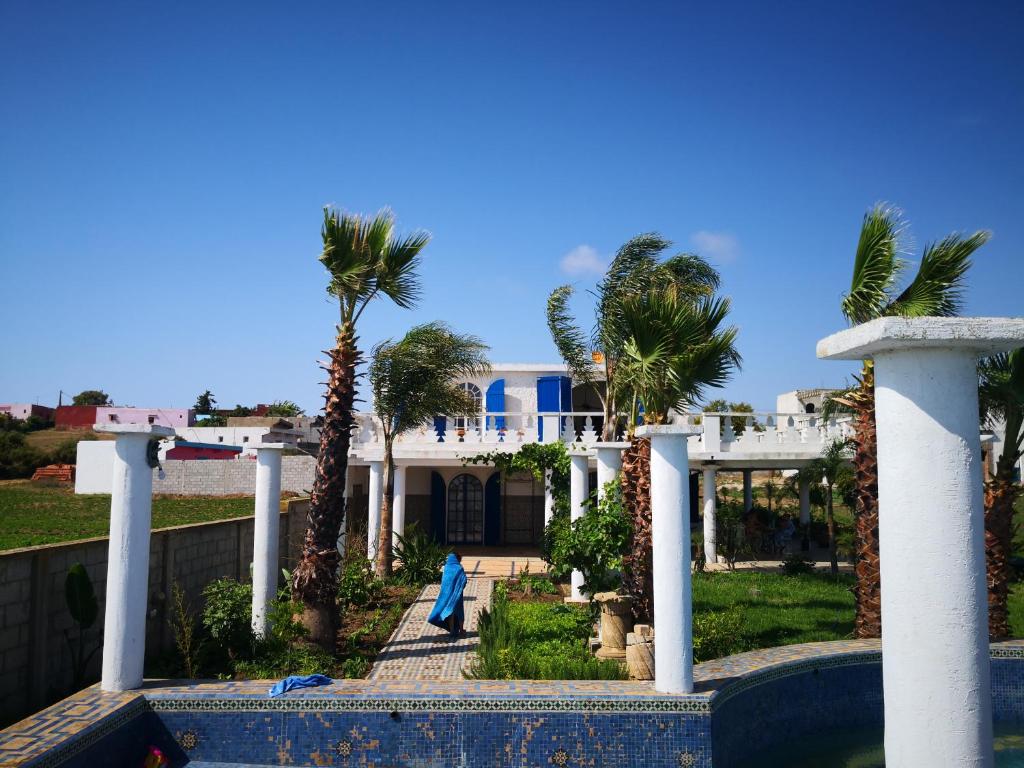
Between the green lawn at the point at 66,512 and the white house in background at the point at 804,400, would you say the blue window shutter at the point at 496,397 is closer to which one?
the green lawn at the point at 66,512

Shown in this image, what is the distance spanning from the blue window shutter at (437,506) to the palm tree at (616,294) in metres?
7.87

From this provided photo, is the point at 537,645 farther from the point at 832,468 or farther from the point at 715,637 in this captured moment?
the point at 832,468

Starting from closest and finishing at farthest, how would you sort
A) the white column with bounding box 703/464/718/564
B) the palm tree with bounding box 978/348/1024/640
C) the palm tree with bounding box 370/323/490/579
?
the palm tree with bounding box 978/348/1024/640 → the palm tree with bounding box 370/323/490/579 → the white column with bounding box 703/464/718/564

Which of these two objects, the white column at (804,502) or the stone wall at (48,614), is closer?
the stone wall at (48,614)

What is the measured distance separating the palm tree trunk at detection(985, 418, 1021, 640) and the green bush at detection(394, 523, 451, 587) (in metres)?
9.35

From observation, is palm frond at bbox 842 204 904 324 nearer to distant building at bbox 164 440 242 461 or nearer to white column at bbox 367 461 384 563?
white column at bbox 367 461 384 563

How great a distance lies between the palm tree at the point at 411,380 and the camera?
1462 centimetres

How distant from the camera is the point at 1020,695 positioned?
330 inches

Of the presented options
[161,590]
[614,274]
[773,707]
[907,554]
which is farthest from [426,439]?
[907,554]

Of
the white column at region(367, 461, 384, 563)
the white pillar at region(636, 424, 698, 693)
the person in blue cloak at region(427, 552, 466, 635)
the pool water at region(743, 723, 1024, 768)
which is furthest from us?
the white column at region(367, 461, 384, 563)

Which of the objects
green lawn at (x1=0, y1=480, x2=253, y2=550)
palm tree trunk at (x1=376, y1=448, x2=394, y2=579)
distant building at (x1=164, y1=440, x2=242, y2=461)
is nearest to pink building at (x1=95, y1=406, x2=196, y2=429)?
distant building at (x1=164, y1=440, x2=242, y2=461)

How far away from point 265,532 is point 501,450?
8744 millimetres

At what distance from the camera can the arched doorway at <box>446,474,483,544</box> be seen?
22.2m

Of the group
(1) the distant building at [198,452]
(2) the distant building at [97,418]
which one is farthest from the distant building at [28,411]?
(1) the distant building at [198,452]
